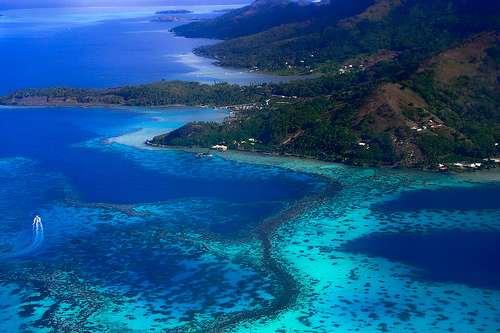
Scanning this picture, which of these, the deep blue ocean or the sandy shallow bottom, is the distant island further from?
the sandy shallow bottom

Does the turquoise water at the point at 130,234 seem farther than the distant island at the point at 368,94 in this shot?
No

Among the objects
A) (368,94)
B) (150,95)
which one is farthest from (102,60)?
(368,94)

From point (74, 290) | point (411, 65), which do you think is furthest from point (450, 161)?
point (74, 290)

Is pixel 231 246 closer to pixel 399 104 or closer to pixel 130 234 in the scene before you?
pixel 130 234

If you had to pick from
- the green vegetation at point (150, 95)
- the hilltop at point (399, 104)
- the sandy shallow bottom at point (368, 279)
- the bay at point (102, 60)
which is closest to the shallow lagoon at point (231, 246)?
the sandy shallow bottom at point (368, 279)

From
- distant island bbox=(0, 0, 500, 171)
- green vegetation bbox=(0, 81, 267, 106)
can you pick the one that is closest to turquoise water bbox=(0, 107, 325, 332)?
distant island bbox=(0, 0, 500, 171)

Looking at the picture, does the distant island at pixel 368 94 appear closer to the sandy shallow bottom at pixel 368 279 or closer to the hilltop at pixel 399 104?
the hilltop at pixel 399 104
